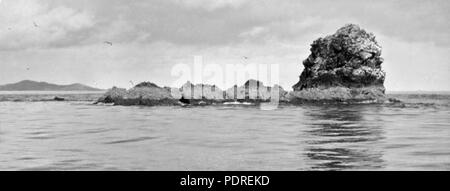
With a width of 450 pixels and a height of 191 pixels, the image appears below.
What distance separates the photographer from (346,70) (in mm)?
76188

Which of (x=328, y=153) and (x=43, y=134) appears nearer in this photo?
(x=328, y=153)

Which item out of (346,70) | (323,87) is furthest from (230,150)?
(346,70)

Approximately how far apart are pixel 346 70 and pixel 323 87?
14.0 ft

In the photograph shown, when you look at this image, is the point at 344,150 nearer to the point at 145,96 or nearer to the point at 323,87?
the point at 145,96

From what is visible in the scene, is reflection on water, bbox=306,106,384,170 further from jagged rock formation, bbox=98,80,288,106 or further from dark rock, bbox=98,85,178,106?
jagged rock formation, bbox=98,80,288,106

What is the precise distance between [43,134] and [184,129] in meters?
7.65

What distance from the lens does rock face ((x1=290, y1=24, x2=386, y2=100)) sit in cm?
7425

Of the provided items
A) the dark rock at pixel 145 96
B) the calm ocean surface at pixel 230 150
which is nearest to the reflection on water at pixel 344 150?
the calm ocean surface at pixel 230 150

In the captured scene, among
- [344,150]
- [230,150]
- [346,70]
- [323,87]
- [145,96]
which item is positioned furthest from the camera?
[323,87]

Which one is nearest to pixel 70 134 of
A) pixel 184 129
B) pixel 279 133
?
pixel 184 129

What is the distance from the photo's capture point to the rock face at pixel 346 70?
244ft

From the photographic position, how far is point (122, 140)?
2295 centimetres
